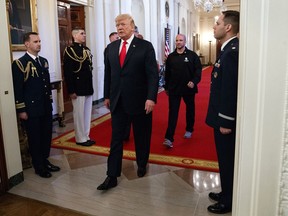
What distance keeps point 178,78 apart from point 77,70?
4.53 ft

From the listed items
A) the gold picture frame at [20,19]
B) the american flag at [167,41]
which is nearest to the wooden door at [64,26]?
the gold picture frame at [20,19]

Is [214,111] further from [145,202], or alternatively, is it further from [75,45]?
[75,45]

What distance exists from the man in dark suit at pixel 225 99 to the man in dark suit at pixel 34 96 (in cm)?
178

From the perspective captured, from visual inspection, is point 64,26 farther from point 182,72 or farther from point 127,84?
point 127,84

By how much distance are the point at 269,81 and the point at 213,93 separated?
45.5 inches

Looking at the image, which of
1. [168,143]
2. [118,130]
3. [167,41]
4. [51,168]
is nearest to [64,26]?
[168,143]

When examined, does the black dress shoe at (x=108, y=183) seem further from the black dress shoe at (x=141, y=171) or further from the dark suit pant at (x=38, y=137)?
the dark suit pant at (x=38, y=137)

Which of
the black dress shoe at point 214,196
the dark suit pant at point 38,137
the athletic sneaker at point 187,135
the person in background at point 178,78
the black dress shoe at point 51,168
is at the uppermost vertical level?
the person in background at point 178,78

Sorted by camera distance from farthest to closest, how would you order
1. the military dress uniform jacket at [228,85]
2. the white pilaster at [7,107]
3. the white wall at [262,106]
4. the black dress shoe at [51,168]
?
the black dress shoe at [51,168]
the white pilaster at [7,107]
the military dress uniform jacket at [228,85]
the white wall at [262,106]

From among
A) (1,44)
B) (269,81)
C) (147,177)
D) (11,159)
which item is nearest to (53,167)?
(11,159)

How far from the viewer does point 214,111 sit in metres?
2.28

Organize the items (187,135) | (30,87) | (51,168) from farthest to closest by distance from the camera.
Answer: (187,135), (51,168), (30,87)

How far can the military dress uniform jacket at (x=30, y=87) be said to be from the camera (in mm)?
2969

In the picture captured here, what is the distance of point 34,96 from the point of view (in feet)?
10.1
